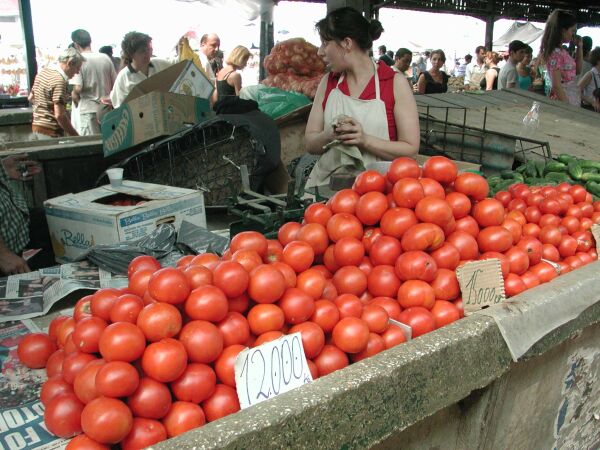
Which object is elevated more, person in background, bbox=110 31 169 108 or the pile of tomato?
person in background, bbox=110 31 169 108

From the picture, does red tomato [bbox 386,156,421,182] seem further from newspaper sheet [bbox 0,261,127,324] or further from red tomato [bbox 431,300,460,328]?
newspaper sheet [bbox 0,261,127,324]

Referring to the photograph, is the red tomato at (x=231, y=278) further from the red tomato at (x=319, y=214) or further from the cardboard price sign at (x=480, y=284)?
the cardboard price sign at (x=480, y=284)

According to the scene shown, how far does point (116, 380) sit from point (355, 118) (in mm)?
2215

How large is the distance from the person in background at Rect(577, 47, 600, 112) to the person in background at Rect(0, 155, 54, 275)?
7860mm

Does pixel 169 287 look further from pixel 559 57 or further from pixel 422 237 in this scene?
pixel 559 57

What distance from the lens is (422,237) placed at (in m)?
1.70

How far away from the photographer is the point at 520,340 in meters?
1.65

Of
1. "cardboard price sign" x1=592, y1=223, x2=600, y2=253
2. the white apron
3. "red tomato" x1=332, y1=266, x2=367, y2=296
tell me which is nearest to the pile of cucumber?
the white apron

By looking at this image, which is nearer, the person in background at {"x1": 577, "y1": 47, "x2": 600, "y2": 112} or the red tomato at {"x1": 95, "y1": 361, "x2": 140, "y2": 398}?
the red tomato at {"x1": 95, "y1": 361, "x2": 140, "y2": 398}

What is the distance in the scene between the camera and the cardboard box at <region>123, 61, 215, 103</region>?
4613 mm

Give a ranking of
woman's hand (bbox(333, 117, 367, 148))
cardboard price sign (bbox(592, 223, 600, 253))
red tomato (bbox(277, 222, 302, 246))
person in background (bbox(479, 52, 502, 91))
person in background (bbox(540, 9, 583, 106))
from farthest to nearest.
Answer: person in background (bbox(479, 52, 502, 91)), person in background (bbox(540, 9, 583, 106)), woman's hand (bbox(333, 117, 367, 148)), cardboard price sign (bbox(592, 223, 600, 253)), red tomato (bbox(277, 222, 302, 246))

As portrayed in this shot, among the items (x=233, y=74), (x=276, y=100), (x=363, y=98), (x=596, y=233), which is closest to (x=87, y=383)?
(x=596, y=233)

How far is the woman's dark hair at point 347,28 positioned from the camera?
293 centimetres

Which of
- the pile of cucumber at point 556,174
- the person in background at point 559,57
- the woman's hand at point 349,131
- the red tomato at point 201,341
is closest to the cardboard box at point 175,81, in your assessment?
the woman's hand at point 349,131
